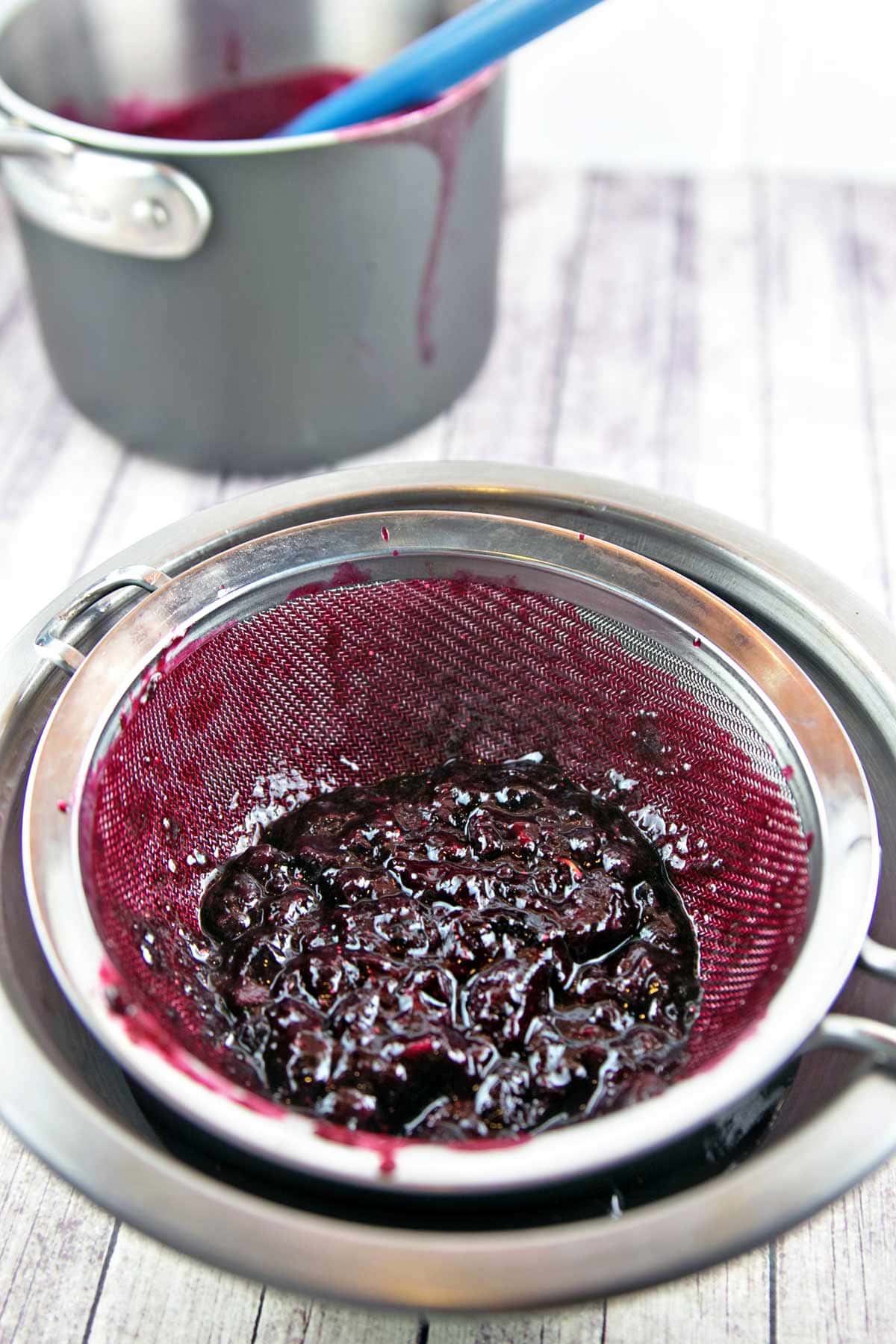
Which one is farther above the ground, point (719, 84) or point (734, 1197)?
point (719, 84)

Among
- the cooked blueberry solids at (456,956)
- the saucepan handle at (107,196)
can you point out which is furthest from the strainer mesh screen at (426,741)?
the saucepan handle at (107,196)

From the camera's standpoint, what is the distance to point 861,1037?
33.5 inches

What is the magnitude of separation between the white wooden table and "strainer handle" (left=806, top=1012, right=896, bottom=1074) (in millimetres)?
431

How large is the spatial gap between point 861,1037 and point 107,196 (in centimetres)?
146

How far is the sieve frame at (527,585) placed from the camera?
0.79 metres

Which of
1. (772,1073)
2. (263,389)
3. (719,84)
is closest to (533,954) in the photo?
(772,1073)

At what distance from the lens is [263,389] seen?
197cm

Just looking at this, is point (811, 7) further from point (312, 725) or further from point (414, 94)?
point (312, 725)

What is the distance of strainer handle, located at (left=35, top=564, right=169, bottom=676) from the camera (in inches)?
42.3

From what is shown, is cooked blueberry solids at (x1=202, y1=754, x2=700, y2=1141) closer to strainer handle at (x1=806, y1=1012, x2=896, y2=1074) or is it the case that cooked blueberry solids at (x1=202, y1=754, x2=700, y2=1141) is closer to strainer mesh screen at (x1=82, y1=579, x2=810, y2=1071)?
strainer mesh screen at (x1=82, y1=579, x2=810, y2=1071)

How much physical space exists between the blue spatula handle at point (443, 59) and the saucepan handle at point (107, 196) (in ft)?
0.83

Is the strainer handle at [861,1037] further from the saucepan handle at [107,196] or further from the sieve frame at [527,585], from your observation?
the saucepan handle at [107,196]

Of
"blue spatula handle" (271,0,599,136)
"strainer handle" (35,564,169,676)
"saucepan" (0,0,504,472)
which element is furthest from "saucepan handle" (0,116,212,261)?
"strainer handle" (35,564,169,676)

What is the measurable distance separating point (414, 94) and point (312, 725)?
1.02 meters
